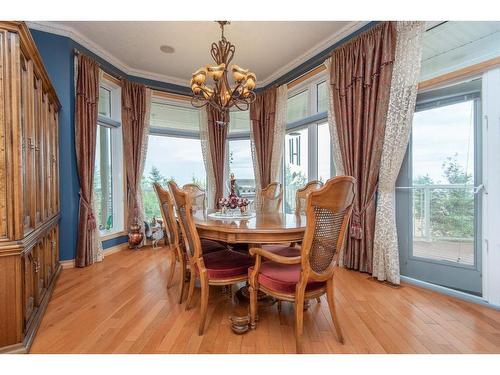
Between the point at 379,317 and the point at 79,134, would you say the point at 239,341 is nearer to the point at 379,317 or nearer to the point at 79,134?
the point at 379,317

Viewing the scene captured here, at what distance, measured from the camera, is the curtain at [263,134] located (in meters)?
4.45

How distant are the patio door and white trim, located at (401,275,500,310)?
0.10 meters

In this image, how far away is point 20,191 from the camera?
1.57 metres

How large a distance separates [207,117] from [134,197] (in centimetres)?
204

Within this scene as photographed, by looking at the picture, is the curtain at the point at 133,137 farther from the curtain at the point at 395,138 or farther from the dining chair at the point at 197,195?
the curtain at the point at 395,138

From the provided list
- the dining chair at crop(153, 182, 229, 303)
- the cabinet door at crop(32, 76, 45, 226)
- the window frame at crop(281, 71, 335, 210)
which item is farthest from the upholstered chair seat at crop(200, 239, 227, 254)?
the window frame at crop(281, 71, 335, 210)

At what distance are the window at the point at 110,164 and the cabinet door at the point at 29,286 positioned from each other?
6.78 ft

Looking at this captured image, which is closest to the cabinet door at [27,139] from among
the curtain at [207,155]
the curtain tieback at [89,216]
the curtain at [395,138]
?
the curtain tieback at [89,216]

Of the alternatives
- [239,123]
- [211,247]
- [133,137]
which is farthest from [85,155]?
[239,123]

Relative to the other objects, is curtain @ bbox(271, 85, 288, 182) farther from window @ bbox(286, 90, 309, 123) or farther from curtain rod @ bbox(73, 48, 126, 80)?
curtain rod @ bbox(73, 48, 126, 80)

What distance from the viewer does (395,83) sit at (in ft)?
8.30

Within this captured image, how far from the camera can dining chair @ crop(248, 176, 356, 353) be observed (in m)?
1.41

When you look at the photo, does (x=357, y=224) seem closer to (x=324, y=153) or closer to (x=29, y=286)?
(x=324, y=153)
